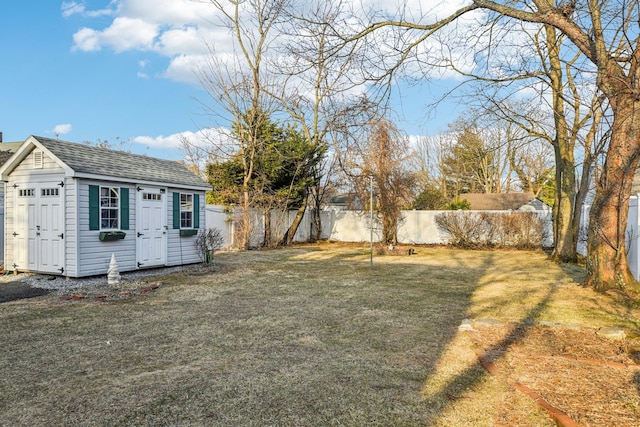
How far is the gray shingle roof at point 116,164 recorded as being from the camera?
27.8 feet

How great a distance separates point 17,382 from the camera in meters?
3.39

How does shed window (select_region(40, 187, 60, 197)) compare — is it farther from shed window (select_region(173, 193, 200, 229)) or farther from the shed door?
shed window (select_region(173, 193, 200, 229))

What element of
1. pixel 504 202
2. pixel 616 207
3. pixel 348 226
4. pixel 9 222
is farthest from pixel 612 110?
pixel 504 202

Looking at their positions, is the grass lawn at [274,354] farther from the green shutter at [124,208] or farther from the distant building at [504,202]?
the distant building at [504,202]

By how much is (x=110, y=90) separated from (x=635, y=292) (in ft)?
52.6

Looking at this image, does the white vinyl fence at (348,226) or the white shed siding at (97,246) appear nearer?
the white shed siding at (97,246)

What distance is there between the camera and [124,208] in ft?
30.2

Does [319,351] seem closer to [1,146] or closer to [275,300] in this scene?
[275,300]

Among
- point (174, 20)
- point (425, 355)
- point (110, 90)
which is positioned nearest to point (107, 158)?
point (174, 20)

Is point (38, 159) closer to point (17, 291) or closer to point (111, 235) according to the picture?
point (111, 235)

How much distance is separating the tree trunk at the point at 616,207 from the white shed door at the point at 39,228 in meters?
10.1

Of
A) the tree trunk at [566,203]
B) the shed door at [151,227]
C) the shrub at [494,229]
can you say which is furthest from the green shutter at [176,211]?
the shrub at [494,229]

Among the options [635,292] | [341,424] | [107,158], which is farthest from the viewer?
[107,158]

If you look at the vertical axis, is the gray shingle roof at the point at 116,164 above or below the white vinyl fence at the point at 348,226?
above
